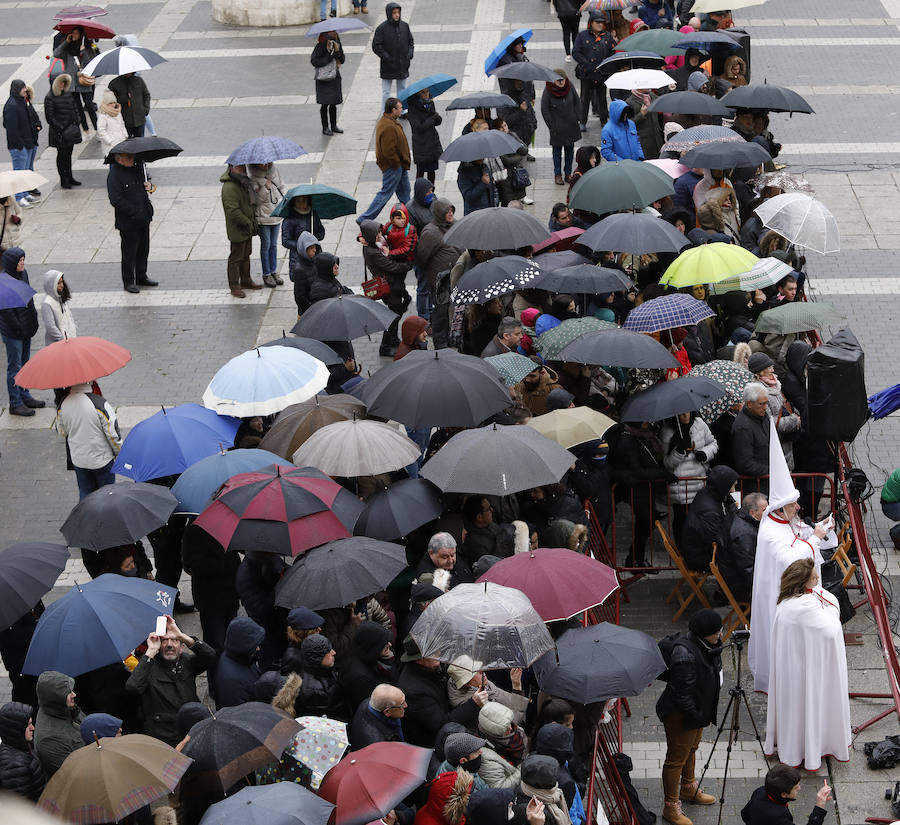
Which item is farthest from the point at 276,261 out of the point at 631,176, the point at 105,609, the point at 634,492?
the point at 105,609

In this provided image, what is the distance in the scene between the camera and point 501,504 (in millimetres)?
9695

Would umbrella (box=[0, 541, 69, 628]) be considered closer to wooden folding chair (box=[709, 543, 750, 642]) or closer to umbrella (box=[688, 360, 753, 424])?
wooden folding chair (box=[709, 543, 750, 642])

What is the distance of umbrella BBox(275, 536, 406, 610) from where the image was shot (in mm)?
8148

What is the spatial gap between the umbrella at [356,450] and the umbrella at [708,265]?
3654 millimetres

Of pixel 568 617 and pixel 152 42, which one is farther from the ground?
pixel 152 42

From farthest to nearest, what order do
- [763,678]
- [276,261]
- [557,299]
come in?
1. [276,261]
2. [557,299]
3. [763,678]

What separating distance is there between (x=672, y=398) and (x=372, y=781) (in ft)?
15.9

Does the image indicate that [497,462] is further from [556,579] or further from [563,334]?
[563,334]

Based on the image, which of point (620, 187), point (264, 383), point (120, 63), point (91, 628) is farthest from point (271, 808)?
point (120, 63)

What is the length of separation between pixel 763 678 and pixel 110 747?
469cm

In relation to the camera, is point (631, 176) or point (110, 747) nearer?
point (110, 747)

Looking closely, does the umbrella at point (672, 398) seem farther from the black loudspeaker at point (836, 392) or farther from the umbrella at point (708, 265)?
the umbrella at point (708, 265)

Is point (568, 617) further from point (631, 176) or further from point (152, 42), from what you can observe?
point (152, 42)

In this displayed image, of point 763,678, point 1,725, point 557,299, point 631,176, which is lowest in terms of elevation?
point 763,678
